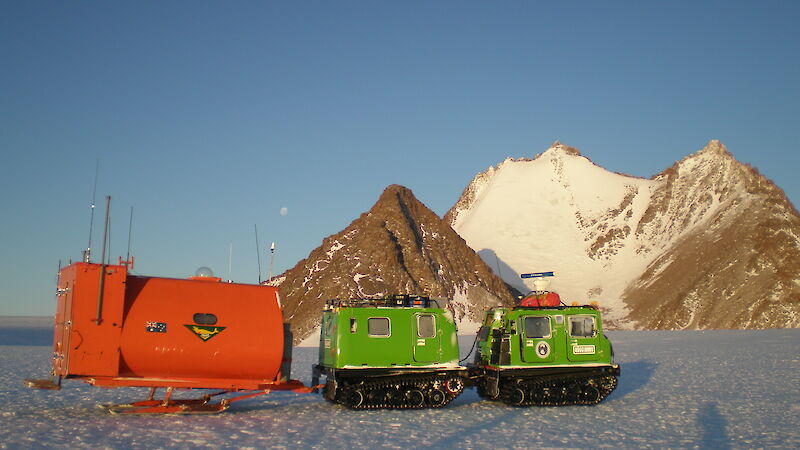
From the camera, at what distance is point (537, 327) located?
1889 centimetres

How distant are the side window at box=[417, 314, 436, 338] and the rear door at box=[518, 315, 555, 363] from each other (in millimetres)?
2408

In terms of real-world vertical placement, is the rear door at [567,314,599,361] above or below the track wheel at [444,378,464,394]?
above

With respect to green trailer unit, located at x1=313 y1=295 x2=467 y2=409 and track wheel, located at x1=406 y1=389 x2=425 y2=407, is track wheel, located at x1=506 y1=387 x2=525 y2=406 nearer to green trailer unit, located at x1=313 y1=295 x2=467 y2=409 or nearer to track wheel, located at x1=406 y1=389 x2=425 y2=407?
green trailer unit, located at x1=313 y1=295 x2=467 y2=409

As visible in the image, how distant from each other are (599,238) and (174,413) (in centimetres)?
10343

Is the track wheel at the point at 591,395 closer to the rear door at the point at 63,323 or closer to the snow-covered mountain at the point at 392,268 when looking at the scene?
the rear door at the point at 63,323

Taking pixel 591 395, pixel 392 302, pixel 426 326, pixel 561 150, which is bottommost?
pixel 591 395

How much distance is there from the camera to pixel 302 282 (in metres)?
74.2

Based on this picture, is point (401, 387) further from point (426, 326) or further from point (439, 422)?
point (439, 422)

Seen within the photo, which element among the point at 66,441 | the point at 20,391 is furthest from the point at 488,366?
the point at 20,391

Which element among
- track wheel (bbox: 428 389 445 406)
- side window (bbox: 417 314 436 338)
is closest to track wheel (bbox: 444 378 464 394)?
track wheel (bbox: 428 389 445 406)

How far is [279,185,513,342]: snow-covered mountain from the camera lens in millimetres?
69875

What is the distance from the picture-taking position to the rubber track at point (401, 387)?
699 inches

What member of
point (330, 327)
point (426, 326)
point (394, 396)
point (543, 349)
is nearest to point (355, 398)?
point (394, 396)

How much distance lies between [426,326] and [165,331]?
6.54m
